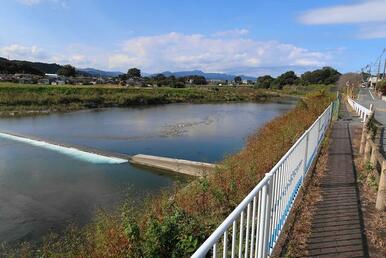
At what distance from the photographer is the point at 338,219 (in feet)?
14.7

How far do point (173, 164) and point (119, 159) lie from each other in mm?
3052

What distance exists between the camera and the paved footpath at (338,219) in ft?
12.2

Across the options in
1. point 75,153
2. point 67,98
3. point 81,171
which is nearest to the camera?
point 81,171

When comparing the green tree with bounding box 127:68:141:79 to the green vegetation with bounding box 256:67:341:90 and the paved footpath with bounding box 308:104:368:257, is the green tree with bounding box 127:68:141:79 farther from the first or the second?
the paved footpath with bounding box 308:104:368:257

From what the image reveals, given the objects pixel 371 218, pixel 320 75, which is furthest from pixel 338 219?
pixel 320 75

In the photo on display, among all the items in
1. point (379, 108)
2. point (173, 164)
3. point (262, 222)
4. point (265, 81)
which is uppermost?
point (265, 81)

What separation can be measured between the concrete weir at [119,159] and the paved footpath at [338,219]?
506cm

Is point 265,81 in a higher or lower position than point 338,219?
higher

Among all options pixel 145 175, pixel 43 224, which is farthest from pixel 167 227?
pixel 145 175

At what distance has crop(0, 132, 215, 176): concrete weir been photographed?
12.9 m

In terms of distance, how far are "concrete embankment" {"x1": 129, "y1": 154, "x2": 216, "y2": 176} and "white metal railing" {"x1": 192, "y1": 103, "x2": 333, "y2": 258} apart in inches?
307

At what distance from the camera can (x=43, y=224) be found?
8.41 meters

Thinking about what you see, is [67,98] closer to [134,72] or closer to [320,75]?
[320,75]

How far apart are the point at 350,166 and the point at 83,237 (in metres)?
5.83
